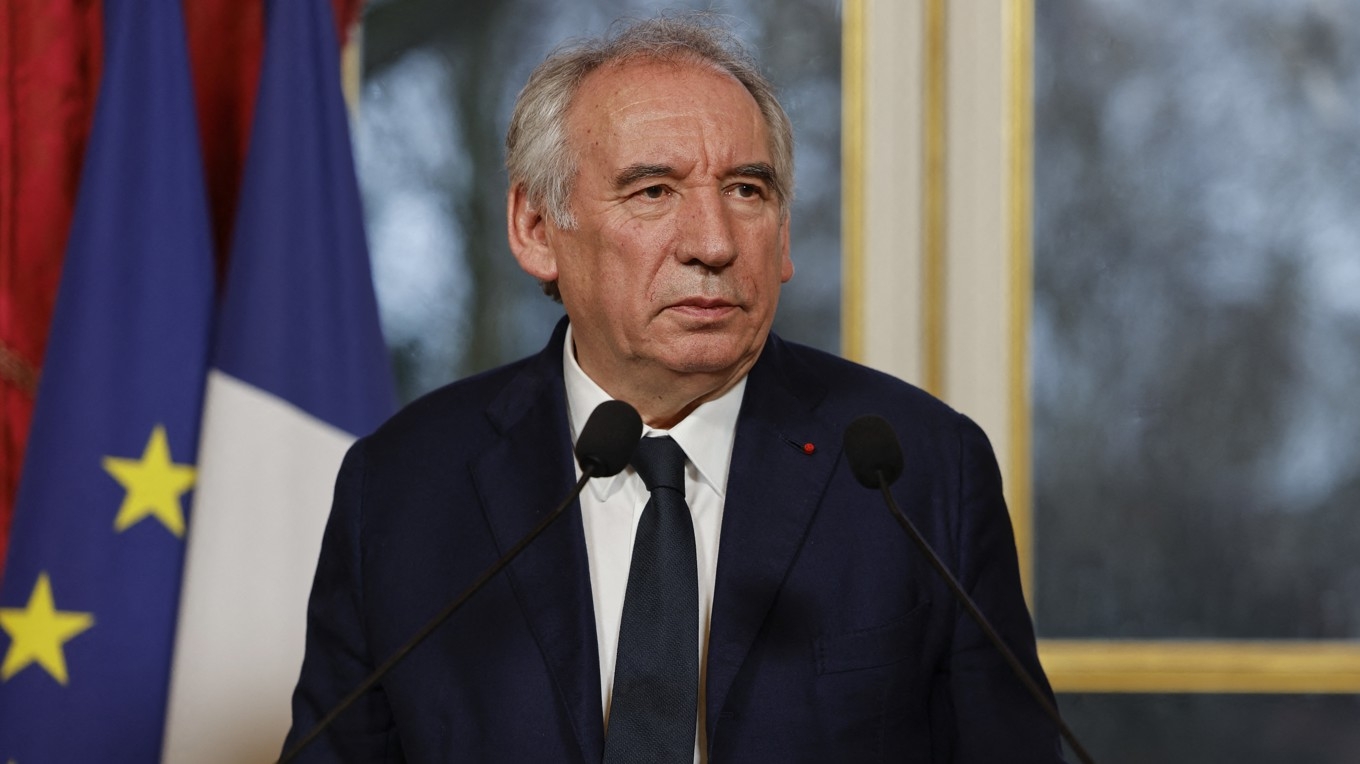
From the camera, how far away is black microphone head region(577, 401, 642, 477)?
1.37 meters

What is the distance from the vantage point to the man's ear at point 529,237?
1.81 meters

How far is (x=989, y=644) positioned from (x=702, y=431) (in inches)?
15.3

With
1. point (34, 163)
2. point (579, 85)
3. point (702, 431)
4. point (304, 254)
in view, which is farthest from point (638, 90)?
point (34, 163)

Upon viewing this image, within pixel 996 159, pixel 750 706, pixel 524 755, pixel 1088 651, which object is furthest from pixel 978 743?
pixel 996 159

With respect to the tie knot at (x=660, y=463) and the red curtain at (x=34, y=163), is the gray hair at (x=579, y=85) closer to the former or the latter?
the tie knot at (x=660, y=463)

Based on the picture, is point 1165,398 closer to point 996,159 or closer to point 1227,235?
point 1227,235

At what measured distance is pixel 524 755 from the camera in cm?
159

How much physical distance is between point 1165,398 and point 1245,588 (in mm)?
365

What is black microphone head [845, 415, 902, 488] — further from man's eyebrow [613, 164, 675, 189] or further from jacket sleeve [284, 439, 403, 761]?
jacket sleeve [284, 439, 403, 761]

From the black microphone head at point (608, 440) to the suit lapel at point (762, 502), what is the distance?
287 mm

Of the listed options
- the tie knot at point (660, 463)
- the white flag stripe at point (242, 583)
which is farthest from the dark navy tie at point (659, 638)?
the white flag stripe at point (242, 583)

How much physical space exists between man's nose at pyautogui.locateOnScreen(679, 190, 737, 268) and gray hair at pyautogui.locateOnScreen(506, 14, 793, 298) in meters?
0.11

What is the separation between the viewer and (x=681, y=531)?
1.62 metres

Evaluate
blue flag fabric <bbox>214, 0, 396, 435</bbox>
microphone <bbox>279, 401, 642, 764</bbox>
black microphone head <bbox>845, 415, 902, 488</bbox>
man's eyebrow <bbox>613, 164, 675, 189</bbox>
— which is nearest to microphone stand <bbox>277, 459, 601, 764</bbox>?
microphone <bbox>279, 401, 642, 764</bbox>
